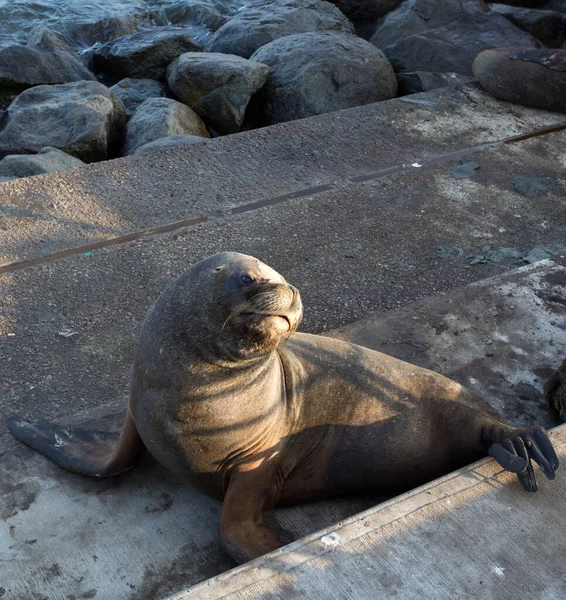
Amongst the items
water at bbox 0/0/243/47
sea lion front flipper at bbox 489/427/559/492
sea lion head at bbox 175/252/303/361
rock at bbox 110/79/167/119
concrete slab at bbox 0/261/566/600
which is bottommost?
water at bbox 0/0/243/47

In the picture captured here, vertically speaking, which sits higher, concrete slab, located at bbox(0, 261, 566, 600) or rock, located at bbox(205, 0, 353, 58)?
concrete slab, located at bbox(0, 261, 566, 600)

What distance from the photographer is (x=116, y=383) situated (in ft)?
12.6

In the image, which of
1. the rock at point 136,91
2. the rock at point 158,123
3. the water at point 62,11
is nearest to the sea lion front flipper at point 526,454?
the rock at point 158,123

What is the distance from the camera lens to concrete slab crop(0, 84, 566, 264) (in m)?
5.03

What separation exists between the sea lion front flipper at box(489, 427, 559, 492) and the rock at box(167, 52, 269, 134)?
230 inches

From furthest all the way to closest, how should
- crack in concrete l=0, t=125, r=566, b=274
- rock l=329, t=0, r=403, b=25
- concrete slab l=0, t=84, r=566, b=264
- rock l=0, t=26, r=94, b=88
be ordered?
1. rock l=329, t=0, r=403, b=25
2. rock l=0, t=26, r=94, b=88
3. concrete slab l=0, t=84, r=566, b=264
4. crack in concrete l=0, t=125, r=566, b=274

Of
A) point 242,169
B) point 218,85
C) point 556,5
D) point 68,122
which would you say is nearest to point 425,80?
point 218,85

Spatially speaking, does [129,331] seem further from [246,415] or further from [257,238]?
[246,415]

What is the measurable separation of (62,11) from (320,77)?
826 centimetres

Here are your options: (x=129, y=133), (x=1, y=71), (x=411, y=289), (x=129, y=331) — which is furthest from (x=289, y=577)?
(x=1, y=71)

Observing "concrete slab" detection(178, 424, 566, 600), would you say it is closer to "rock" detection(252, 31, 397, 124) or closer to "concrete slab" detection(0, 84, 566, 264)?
"concrete slab" detection(0, 84, 566, 264)

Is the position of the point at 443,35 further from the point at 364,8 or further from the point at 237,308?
the point at 237,308

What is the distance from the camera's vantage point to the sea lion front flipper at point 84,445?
316cm

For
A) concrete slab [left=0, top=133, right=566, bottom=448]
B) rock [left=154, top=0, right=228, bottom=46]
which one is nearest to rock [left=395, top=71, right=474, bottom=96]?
concrete slab [left=0, top=133, right=566, bottom=448]
